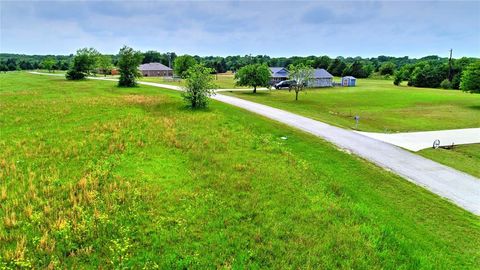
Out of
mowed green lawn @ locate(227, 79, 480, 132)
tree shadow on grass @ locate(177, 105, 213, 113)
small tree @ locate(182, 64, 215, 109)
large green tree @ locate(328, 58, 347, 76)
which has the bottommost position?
mowed green lawn @ locate(227, 79, 480, 132)

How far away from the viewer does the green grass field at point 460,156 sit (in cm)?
2045

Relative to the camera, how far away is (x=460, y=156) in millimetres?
23250

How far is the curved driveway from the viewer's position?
630 inches

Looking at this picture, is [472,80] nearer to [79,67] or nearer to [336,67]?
[336,67]

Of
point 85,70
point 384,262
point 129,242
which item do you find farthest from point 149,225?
point 85,70

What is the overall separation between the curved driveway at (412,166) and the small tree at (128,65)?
39998 millimetres

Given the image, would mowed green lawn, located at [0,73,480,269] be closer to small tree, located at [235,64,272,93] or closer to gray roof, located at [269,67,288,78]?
small tree, located at [235,64,272,93]

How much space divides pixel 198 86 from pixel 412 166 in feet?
71.6

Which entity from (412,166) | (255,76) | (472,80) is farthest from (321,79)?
(412,166)

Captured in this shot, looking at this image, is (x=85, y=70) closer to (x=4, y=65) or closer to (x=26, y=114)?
(x=26, y=114)

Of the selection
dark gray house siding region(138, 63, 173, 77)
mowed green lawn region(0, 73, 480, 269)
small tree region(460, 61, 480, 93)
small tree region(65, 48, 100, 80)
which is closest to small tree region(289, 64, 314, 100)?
small tree region(460, 61, 480, 93)

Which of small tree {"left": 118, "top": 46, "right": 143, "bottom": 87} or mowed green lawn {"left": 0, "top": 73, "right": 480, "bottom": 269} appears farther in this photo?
small tree {"left": 118, "top": 46, "right": 143, "bottom": 87}

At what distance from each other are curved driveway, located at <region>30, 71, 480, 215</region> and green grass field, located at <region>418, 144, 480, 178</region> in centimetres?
99

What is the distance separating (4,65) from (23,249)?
16987cm
